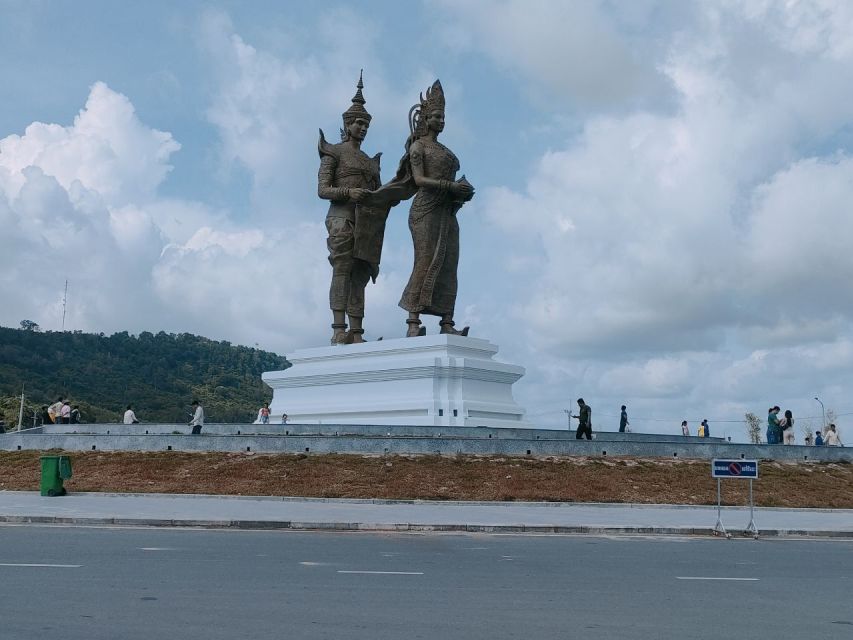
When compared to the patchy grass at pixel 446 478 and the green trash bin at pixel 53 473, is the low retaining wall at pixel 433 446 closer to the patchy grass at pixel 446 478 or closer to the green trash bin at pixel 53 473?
the patchy grass at pixel 446 478

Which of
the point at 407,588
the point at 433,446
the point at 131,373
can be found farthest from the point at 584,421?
the point at 131,373

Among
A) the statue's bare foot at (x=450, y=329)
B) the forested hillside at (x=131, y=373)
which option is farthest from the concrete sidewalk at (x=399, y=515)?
the forested hillside at (x=131, y=373)

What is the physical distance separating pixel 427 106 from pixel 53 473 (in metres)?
14.4

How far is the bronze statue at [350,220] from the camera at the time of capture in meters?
29.4

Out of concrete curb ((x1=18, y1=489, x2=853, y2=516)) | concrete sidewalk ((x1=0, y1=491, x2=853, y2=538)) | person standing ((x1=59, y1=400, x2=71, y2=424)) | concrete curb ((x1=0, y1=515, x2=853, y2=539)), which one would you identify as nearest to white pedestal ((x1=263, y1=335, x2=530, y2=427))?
concrete curb ((x1=18, y1=489, x2=853, y2=516))

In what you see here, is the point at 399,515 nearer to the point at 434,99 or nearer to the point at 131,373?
the point at 434,99

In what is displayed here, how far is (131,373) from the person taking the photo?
7638 cm

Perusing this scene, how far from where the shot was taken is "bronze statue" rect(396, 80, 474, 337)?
27.2 metres

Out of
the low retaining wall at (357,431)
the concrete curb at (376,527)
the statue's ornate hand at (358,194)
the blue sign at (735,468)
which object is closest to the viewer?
the concrete curb at (376,527)

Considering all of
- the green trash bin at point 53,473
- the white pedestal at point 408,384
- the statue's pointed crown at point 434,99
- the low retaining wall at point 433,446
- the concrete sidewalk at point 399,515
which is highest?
the statue's pointed crown at point 434,99

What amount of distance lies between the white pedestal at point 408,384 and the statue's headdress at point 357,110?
23.1 feet

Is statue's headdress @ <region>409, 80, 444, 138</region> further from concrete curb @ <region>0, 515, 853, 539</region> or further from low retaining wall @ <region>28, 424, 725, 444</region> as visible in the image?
concrete curb @ <region>0, 515, 853, 539</region>

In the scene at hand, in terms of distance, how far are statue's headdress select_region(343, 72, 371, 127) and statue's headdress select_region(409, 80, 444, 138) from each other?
2.66 meters

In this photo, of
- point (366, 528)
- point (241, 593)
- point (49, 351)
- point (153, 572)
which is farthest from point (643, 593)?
point (49, 351)
